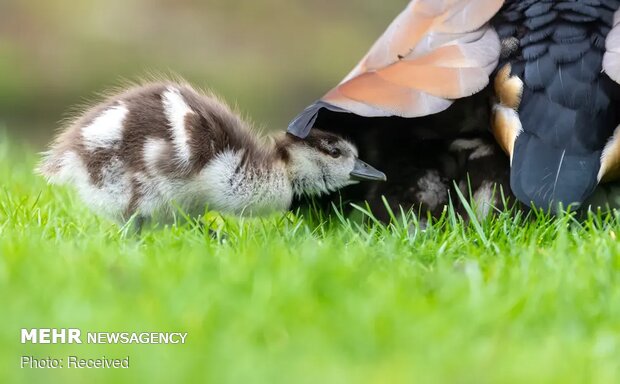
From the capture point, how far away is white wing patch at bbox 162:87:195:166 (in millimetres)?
3434

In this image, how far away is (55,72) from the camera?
1104 centimetres

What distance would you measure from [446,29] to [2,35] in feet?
28.6

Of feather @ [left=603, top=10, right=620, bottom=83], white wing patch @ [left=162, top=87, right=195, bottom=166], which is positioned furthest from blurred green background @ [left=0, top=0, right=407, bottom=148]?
feather @ [left=603, top=10, right=620, bottom=83]

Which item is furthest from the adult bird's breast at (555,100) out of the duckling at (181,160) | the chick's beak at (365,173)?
the duckling at (181,160)

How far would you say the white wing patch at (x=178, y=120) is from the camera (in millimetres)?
3434

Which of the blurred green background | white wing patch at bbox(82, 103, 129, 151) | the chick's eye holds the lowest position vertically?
the blurred green background

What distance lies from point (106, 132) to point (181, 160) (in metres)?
0.27

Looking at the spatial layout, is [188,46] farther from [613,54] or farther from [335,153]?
[613,54]

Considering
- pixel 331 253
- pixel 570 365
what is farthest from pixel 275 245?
pixel 570 365

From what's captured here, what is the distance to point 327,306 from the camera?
228cm

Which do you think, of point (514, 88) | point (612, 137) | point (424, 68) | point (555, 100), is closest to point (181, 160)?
point (424, 68)

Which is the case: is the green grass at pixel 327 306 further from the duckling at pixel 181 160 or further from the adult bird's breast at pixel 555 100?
the duckling at pixel 181 160

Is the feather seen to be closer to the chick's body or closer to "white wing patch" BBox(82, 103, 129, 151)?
the chick's body

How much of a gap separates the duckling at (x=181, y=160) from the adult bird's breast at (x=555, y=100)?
0.54 metres
